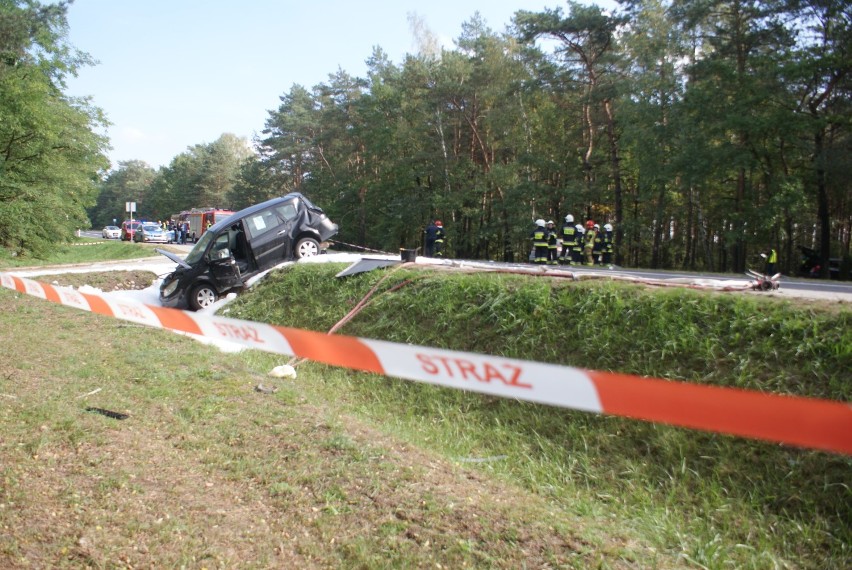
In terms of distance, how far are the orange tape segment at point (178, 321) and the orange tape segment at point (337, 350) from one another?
1291 millimetres

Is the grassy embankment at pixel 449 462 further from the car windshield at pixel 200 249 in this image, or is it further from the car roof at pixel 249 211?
the car roof at pixel 249 211

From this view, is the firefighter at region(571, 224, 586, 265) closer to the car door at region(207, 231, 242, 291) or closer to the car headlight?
the car door at region(207, 231, 242, 291)

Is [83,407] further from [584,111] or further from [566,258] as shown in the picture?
[584,111]

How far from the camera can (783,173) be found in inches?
811

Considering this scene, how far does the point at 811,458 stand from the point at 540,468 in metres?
1.98

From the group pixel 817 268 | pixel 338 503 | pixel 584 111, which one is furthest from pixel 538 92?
pixel 338 503

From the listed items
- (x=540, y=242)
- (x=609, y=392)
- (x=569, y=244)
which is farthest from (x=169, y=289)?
(x=609, y=392)

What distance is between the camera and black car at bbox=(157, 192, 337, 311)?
12.6m

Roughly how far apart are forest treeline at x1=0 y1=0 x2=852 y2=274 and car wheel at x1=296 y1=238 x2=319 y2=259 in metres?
14.4

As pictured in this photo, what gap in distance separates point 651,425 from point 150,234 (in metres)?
42.9

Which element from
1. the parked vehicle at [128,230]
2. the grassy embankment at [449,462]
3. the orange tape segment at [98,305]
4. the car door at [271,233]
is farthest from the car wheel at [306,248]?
the parked vehicle at [128,230]

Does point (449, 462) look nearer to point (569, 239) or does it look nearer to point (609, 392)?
point (609, 392)

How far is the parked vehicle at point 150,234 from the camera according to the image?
135ft

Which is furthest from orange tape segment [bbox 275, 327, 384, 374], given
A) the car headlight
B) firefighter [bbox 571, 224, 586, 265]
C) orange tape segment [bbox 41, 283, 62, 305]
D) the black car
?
firefighter [bbox 571, 224, 586, 265]
